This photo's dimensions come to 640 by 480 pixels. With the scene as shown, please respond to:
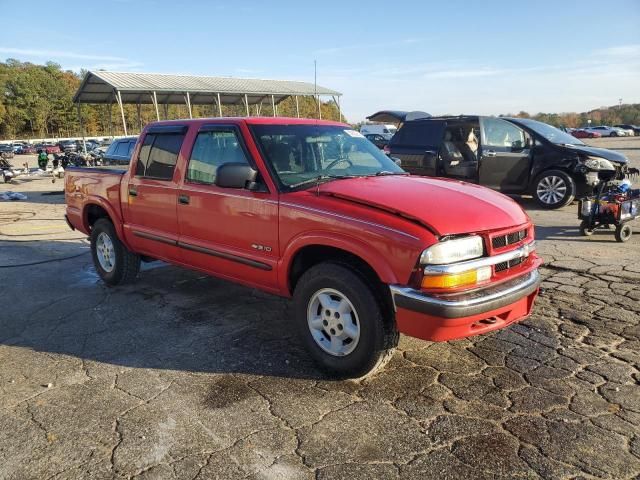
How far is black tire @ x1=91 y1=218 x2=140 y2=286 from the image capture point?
5.56 metres

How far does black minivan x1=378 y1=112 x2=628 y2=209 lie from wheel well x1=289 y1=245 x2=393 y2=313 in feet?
23.7

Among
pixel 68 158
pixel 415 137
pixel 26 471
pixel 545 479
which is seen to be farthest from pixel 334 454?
pixel 68 158

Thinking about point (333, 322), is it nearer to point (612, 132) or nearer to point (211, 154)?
point (211, 154)

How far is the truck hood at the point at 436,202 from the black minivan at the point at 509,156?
667cm

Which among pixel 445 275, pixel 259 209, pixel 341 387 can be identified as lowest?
pixel 341 387

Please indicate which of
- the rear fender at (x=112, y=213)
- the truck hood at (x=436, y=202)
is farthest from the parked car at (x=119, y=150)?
the truck hood at (x=436, y=202)

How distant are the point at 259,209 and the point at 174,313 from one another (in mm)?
1664

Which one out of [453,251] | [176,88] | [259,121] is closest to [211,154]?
[259,121]

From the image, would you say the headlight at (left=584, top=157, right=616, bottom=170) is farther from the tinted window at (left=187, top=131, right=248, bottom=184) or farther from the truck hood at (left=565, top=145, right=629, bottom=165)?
the tinted window at (left=187, top=131, right=248, bottom=184)

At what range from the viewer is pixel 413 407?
306 centimetres

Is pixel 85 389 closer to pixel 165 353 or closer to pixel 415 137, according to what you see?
pixel 165 353

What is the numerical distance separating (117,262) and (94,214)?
0.90 meters

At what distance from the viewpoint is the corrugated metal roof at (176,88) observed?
2444 cm

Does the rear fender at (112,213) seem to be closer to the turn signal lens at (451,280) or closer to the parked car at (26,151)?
the turn signal lens at (451,280)
